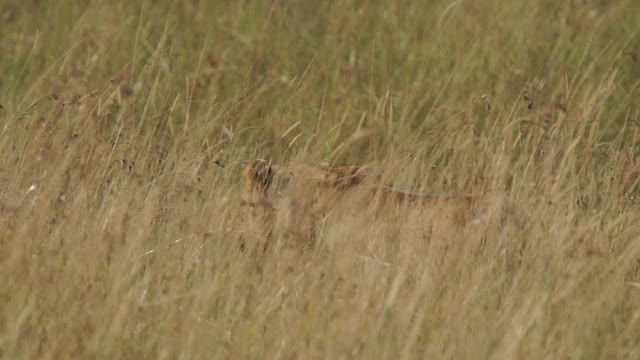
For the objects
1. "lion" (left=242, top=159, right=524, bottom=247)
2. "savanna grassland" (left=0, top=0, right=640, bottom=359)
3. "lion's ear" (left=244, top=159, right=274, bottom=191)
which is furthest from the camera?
"lion's ear" (left=244, top=159, right=274, bottom=191)

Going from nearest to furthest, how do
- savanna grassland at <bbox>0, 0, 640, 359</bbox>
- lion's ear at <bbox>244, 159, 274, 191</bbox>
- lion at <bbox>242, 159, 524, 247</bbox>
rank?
1. savanna grassland at <bbox>0, 0, 640, 359</bbox>
2. lion at <bbox>242, 159, 524, 247</bbox>
3. lion's ear at <bbox>244, 159, 274, 191</bbox>

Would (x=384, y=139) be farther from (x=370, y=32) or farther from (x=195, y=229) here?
(x=195, y=229)

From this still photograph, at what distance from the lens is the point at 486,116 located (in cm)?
506

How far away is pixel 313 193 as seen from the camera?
3836mm

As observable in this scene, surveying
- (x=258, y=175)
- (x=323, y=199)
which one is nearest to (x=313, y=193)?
(x=323, y=199)

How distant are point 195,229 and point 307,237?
0.33m

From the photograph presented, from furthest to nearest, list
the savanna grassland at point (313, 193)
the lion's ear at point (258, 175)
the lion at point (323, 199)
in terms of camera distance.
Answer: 1. the lion's ear at point (258, 175)
2. the lion at point (323, 199)
3. the savanna grassland at point (313, 193)

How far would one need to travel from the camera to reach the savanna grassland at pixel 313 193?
3129mm

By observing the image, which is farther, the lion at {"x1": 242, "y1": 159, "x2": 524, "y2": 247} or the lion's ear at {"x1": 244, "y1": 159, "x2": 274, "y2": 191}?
the lion's ear at {"x1": 244, "y1": 159, "x2": 274, "y2": 191}

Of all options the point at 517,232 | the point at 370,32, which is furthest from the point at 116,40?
the point at 517,232

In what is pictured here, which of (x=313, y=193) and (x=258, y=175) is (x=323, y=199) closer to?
(x=313, y=193)

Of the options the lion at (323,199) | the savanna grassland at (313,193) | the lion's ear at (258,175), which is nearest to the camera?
the savanna grassland at (313,193)

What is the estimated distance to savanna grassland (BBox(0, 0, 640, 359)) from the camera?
313cm

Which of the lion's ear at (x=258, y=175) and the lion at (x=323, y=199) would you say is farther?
the lion's ear at (x=258, y=175)
